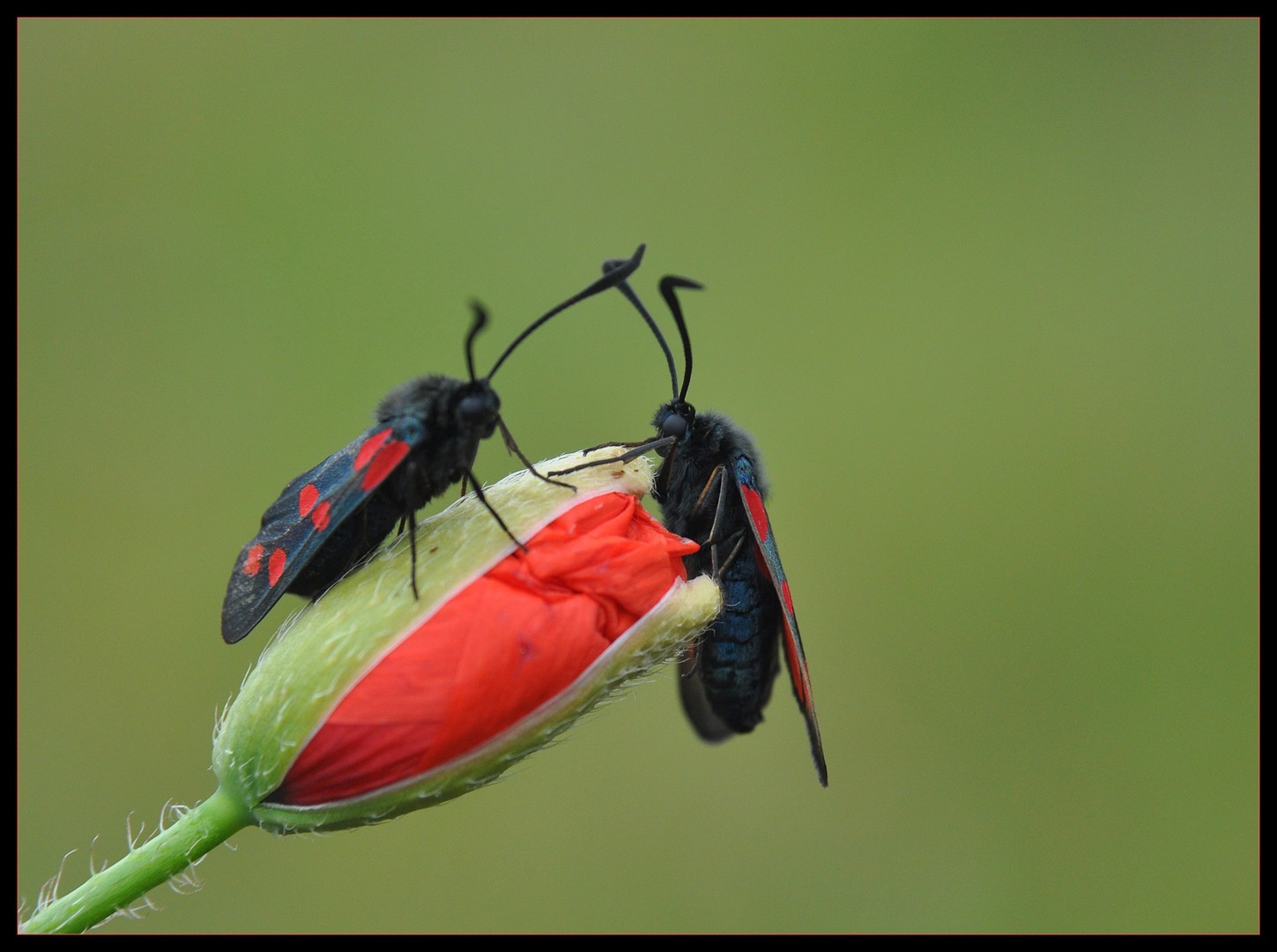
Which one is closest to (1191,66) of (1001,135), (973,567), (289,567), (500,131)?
(1001,135)

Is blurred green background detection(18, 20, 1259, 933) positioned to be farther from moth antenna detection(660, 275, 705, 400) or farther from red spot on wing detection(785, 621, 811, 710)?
moth antenna detection(660, 275, 705, 400)

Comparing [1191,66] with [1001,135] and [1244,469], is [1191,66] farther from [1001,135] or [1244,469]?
[1244,469]

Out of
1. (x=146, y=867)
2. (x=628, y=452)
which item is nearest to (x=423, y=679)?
(x=146, y=867)

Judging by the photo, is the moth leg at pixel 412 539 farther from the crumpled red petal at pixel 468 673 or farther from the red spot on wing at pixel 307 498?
the red spot on wing at pixel 307 498

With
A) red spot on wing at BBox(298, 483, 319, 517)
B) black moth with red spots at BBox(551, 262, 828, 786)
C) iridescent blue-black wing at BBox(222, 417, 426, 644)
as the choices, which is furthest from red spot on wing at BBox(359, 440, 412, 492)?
black moth with red spots at BBox(551, 262, 828, 786)

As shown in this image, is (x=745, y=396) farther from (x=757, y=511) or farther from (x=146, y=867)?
(x=146, y=867)

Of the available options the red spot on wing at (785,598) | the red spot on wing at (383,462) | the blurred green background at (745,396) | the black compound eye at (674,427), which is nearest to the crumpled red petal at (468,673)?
the red spot on wing at (383,462)
